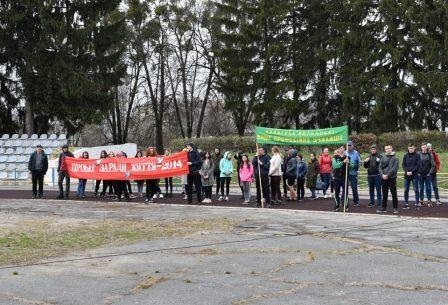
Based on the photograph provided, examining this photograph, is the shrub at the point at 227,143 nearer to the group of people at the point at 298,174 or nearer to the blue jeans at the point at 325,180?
the group of people at the point at 298,174

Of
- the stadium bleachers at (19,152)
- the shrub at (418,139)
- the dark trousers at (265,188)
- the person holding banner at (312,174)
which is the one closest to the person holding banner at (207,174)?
the dark trousers at (265,188)

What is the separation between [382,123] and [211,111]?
20511 millimetres

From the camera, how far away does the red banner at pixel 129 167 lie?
2030 cm

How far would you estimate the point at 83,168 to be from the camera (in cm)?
2247

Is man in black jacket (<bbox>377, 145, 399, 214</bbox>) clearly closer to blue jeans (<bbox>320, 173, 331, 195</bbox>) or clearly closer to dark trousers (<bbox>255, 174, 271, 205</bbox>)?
dark trousers (<bbox>255, 174, 271, 205</bbox>)

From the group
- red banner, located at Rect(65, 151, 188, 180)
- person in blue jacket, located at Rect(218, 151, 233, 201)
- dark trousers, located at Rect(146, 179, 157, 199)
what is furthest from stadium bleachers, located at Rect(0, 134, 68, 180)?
person in blue jacket, located at Rect(218, 151, 233, 201)

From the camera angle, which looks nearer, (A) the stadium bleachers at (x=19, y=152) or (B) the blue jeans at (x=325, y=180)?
(B) the blue jeans at (x=325, y=180)

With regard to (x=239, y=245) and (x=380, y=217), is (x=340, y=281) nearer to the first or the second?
(x=239, y=245)

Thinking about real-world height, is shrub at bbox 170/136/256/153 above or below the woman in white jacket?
above

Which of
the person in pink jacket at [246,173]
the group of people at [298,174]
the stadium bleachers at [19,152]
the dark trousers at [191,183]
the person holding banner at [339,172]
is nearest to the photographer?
the group of people at [298,174]

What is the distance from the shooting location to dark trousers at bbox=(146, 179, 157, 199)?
67.1 feet

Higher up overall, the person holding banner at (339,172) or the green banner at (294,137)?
the green banner at (294,137)

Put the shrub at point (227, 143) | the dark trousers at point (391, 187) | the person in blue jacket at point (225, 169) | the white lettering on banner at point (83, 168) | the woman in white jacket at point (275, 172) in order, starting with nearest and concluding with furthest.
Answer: the dark trousers at point (391, 187)
the woman in white jacket at point (275, 172)
the person in blue jacket at point (225, 169)
the white lettering on banner at point (83, 168)
the shrub at point (227, 143)

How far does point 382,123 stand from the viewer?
135ft
